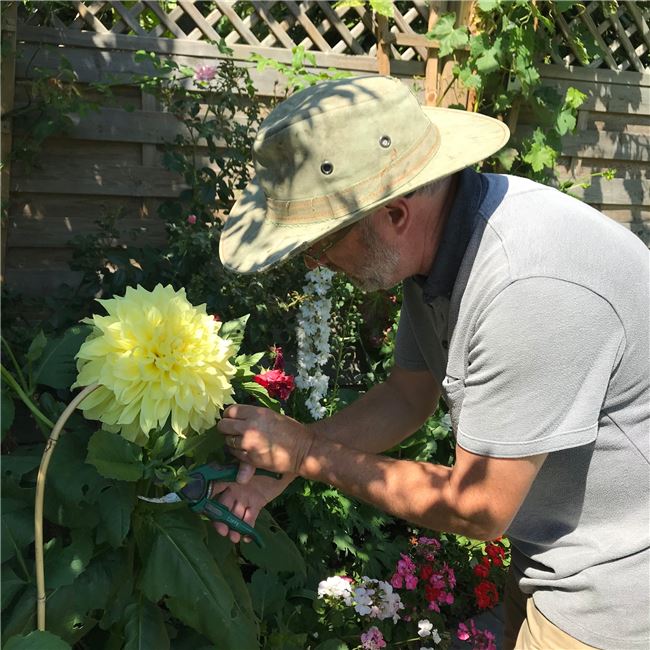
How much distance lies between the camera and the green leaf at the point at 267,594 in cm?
283

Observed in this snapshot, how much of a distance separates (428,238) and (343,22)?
3.13m

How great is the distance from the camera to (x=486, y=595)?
11.1 feet

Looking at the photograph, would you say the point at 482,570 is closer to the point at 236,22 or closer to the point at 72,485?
the point at 72,485

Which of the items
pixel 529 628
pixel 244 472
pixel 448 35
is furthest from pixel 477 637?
pixel 448 35

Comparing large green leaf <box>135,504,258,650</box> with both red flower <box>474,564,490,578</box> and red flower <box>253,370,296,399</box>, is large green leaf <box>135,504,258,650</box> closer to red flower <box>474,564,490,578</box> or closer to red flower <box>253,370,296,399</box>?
red flower <box>253,370,296,399</box>

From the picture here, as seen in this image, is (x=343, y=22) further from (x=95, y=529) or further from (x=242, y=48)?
(x=95, y=529)

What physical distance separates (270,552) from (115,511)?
0.55m

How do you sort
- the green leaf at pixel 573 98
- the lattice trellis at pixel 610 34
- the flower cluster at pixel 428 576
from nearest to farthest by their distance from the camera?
the flower cluster at pixel 428 576, the green leaf at pixel 573 98, the lattice trellis at pixel 610 34

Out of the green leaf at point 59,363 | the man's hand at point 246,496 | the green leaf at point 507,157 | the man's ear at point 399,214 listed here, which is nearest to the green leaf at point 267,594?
the man's hand at point 246,496

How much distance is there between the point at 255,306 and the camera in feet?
11.9

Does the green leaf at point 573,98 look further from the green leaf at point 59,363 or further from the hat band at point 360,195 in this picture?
the green leaf at point 59,363

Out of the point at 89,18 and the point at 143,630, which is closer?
the point at 143,630

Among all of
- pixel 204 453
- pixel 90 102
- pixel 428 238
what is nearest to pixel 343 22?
pixel 90 102

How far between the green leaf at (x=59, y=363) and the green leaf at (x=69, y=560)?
13.2 inches
